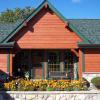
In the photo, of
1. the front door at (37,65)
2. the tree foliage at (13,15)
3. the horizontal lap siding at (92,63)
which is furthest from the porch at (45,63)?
the tree foliage at (13,15)

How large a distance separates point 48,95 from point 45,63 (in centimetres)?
723

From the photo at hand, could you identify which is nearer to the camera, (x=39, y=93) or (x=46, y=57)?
(x=39, y=93)

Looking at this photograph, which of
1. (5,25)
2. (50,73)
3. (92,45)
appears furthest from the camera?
(5,25)

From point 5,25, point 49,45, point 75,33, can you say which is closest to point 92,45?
point 75,33

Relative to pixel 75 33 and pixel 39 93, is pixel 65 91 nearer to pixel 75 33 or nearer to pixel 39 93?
pixel 39 93

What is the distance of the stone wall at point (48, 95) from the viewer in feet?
63.1

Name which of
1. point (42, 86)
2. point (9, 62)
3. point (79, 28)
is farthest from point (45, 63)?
point (42, 86)

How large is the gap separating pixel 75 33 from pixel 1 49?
17.7ft

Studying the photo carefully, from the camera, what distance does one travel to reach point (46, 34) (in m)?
25.0

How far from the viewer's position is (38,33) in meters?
25.0

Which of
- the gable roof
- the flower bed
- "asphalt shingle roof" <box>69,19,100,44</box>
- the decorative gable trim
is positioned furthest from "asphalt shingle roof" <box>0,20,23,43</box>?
the flower bed

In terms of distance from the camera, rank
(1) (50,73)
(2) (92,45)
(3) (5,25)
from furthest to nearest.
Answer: (3) (5,25)
(1) (50,73)
(2) (92,45)

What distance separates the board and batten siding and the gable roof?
1.39 ft

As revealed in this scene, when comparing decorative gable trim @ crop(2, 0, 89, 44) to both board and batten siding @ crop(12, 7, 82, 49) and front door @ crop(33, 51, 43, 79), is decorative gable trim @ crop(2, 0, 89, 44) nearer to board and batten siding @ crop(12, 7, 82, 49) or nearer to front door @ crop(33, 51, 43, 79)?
board and batten siding @ crop(12, 7, 82, 49)
